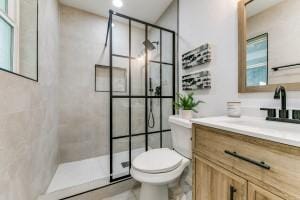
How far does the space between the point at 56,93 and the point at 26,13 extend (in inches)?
42.9

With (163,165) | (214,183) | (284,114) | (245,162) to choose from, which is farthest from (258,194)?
(163,165)

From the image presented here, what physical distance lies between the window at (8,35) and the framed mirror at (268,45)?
171 centimetres

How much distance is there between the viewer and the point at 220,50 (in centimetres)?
135

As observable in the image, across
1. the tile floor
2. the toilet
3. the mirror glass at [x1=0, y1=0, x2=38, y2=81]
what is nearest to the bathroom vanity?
the toilet

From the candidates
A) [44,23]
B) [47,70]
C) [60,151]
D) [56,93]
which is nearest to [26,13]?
[44,23]

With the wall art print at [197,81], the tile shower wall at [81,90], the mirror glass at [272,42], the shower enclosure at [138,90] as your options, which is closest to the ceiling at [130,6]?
the tile shower wall at [81,90]

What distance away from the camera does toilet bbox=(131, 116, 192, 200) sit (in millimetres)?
1151

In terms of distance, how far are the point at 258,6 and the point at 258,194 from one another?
128cm

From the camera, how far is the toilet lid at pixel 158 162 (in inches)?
46.1

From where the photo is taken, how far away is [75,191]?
1.44 meters

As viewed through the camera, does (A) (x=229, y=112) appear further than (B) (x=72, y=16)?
No

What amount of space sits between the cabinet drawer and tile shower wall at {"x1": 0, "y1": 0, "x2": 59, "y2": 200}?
120 cm

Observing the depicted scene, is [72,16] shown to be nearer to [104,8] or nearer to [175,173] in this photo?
[104,8]

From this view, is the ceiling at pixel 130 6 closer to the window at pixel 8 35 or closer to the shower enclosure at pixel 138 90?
the shower enclosure at pixel 138 90
